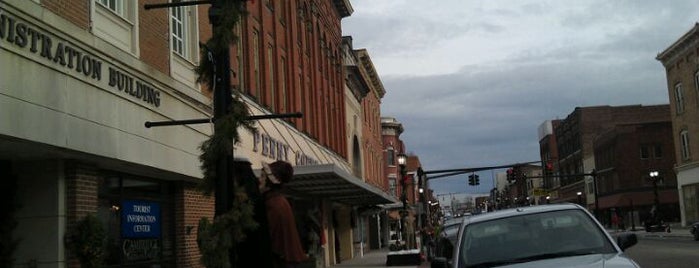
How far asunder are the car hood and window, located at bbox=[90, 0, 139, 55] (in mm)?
7369

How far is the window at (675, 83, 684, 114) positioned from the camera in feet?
167

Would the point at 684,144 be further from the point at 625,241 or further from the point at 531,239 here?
the point at 531,239

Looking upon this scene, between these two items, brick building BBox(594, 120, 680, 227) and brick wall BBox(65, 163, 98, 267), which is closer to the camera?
brick wall BBox(65, 163, 98, 267)

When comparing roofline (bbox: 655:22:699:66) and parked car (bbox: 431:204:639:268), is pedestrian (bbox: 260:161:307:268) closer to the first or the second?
parked car (bbox: 431:204:639:268)

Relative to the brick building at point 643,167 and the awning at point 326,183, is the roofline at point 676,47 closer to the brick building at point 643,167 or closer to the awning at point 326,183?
the brick building at point 643,167

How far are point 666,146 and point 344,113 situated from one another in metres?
39.5

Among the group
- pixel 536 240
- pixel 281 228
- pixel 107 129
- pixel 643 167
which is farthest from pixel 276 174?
pixel 643 167

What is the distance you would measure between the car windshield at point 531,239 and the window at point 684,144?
4882cm

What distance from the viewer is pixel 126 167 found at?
37.8ft

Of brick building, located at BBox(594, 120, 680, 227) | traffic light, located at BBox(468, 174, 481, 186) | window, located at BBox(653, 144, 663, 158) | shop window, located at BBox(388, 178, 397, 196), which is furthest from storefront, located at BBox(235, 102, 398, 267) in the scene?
window, located at BBox(653, 144, 663, 158)

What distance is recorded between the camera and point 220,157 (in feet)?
18.9

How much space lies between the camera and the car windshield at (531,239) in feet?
21.2

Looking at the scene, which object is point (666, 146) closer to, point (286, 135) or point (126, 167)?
point (286, 135)

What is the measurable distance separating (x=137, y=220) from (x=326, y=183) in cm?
972
